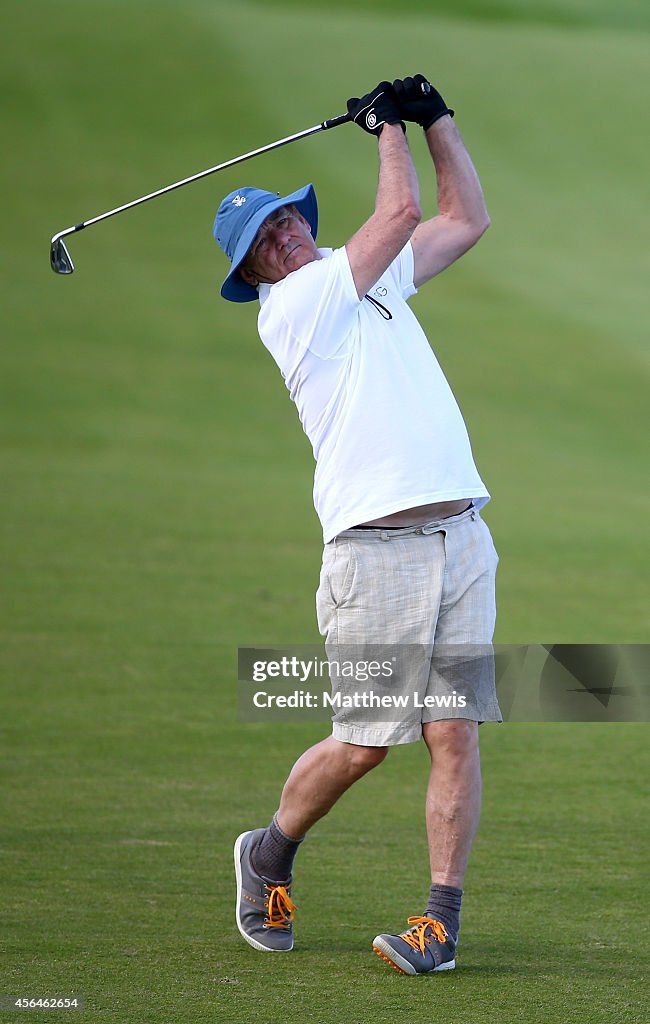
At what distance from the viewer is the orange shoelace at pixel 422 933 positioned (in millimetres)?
3443

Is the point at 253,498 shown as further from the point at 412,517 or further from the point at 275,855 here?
the point at 412,517

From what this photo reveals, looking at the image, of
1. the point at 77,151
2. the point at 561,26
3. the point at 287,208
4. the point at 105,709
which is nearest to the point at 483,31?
the point at 561,26

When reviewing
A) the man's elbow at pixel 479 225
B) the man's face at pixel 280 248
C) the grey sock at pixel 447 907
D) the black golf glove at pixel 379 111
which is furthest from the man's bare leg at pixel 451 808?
the black golf glove at pixel 379 111

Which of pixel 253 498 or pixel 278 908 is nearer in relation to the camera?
pixel 278 908

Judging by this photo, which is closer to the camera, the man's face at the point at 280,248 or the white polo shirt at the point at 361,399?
the white polo shirt at the point at 361,399

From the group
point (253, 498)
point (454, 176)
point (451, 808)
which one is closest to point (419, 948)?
point (451, 808)

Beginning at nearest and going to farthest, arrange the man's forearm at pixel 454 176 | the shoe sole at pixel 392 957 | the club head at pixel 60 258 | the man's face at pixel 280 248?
1. the shoe sole at pixel 392 957
2. the man's face at pixel 280 248
3. the man's forearm at pixel 454 176
4. the club head at pixel 60 258

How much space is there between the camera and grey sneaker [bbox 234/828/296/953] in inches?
144

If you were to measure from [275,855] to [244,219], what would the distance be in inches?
59.4

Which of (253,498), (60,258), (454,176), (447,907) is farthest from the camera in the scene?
(253,498)

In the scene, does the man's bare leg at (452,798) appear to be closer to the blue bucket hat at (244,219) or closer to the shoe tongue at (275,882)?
the shoe tongue at (275,882)

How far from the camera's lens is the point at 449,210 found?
4.03 meters

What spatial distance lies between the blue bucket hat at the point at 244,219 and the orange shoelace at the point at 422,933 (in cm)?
150

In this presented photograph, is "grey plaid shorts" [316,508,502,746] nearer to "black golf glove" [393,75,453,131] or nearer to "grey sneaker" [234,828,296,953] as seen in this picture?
"grey sneaker" [234,828,296,953]
